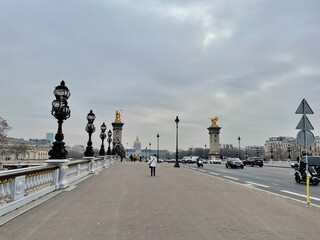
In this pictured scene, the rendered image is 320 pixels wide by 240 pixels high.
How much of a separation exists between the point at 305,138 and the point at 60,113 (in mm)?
10553

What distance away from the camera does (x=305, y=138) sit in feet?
39.7

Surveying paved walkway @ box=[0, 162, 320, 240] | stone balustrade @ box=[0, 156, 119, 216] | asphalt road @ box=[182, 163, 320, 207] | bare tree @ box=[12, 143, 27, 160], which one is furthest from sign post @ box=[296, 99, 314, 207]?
bare tree @ box=[12, 143, 27, 160]

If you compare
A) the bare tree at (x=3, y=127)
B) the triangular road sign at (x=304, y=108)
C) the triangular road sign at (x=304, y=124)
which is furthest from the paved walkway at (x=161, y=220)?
the bare tree at (x=3, y=127)

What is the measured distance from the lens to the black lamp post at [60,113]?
15156 millimetres

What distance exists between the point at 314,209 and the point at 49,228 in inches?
325

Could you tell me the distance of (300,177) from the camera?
881 inches

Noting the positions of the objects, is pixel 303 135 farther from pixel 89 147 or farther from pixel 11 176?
pixel 89 147

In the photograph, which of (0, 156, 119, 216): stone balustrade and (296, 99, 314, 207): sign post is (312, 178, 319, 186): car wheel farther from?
(0, 156, 119, 216): stone balustrade

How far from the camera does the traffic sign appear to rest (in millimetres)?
12039

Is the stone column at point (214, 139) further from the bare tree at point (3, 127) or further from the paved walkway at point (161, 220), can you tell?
the paved walkway at point (161, 220)

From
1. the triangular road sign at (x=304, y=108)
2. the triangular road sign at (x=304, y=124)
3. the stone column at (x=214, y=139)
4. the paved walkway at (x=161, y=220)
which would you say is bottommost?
the paved walkway at (x=161, y=220)

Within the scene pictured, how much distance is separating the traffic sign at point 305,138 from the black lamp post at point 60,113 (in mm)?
9879

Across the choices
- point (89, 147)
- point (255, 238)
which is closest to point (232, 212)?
point (255, 238)

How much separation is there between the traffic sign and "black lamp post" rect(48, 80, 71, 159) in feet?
32.4
